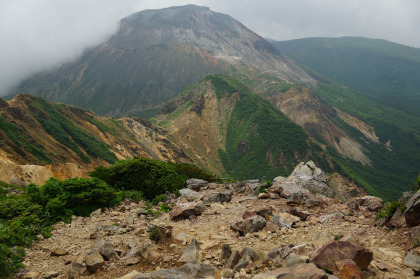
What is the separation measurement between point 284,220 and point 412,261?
14.8ft

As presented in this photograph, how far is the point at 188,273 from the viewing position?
6523 mm

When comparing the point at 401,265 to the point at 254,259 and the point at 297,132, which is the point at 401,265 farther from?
the point at 297,132

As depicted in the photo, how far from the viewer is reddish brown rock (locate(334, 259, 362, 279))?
586 cm

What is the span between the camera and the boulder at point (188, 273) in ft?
20.7

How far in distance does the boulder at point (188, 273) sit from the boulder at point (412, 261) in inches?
182

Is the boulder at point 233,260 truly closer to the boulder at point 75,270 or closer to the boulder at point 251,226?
the boulder at point 251,226

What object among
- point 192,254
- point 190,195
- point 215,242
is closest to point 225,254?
point 192,254

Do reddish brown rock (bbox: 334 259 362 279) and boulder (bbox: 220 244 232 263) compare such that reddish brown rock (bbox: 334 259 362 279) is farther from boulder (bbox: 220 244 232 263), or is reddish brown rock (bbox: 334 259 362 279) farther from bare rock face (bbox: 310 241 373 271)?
boulder (bbox: 220 244 232 263)

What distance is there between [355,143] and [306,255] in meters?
183

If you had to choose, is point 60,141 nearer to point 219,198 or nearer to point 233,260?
point 219,198

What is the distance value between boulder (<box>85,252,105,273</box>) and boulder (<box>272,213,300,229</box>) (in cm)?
616

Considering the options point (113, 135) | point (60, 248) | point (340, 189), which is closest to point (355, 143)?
point (340, 189)

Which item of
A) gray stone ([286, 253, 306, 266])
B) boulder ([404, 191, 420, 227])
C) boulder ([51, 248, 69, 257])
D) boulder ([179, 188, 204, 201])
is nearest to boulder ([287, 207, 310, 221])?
boulder ([404, 191, 420, 227])

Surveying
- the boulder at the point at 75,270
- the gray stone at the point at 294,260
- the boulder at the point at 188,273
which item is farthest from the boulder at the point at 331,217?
the boulder at the point at 75,270
